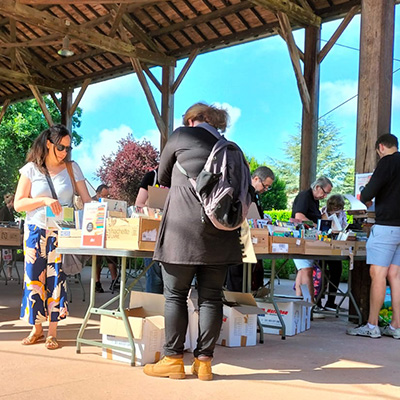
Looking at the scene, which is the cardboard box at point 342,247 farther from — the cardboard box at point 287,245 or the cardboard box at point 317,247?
the cardboard box at point 287,245

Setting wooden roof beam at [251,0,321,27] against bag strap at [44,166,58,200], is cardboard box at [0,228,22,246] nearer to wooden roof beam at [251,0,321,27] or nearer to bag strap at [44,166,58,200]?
bag strap at [44,166,58,200]

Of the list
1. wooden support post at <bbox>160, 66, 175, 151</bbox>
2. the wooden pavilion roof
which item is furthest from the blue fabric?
wooden support post at <bbox>160, 66, 175, 151</bbox>

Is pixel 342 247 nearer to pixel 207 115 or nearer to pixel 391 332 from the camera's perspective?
pixel 391 332

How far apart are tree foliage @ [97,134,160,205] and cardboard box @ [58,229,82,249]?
19.0m

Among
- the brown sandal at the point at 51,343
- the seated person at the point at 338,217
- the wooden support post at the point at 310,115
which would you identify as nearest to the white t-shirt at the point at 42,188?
the brown sandal at the point at 51,343

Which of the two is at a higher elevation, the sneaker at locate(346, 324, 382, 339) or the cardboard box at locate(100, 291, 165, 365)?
the cardboard box at locate(100, 291, 165, 365)

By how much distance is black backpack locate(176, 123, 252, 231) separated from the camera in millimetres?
2623

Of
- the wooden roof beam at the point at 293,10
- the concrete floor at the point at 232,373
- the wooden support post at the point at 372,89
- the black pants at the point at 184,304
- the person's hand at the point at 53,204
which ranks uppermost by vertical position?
the wooden roof beam at the point at 293,10

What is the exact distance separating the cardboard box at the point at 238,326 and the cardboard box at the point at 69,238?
3.72 feet

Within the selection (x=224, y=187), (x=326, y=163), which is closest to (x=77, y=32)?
(x=224, y=187)

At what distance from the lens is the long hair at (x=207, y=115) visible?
115 inches

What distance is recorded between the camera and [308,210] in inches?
223

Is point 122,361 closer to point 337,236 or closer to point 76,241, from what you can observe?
point 76,241

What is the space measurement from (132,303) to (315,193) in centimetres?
273
